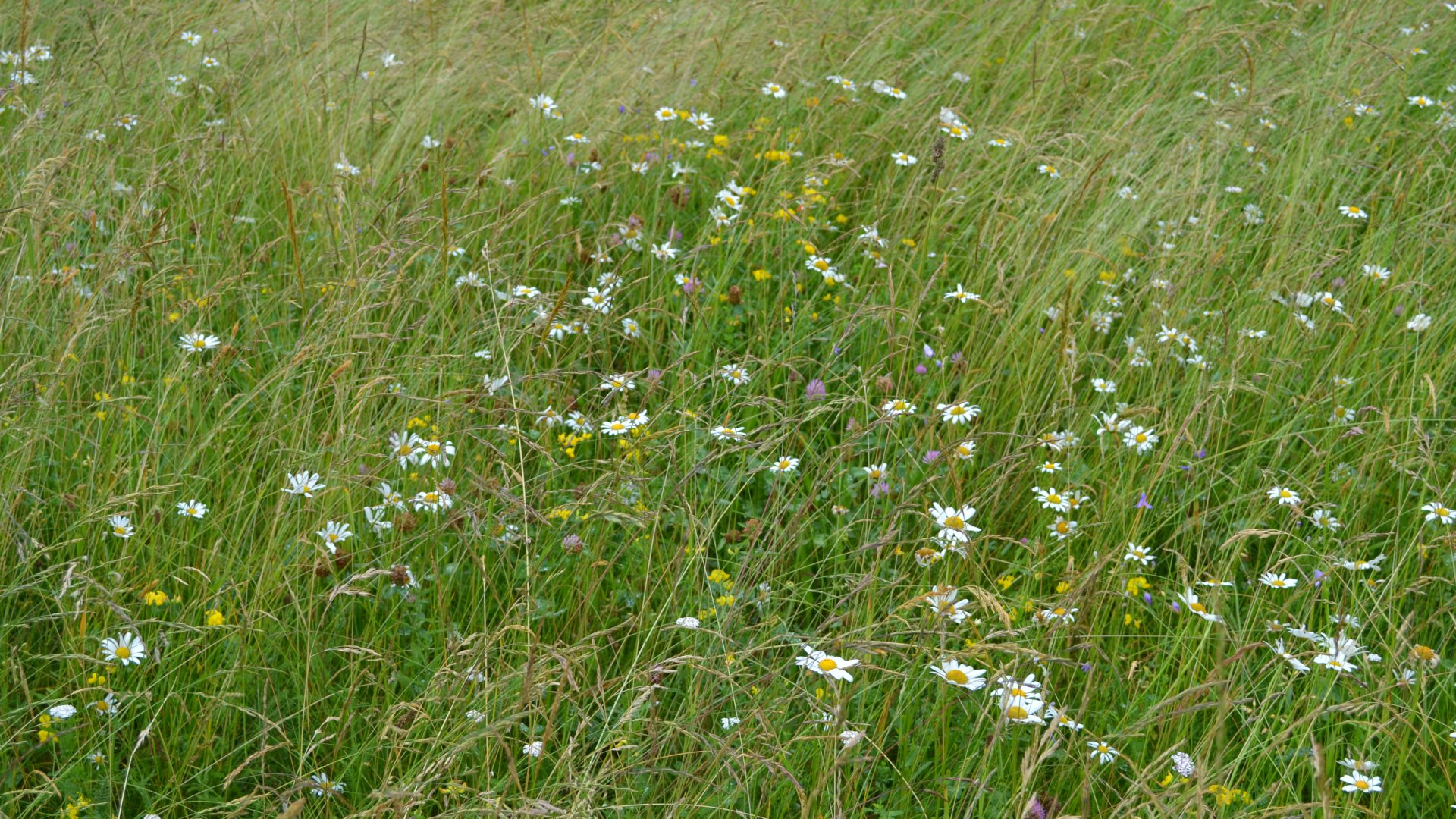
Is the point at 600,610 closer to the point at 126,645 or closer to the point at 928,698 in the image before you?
the point at 928,698

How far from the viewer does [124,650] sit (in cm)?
168

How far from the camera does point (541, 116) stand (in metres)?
3.32

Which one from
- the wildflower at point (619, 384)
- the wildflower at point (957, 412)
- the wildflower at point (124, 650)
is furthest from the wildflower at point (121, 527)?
the wildflower at point (957, 412)

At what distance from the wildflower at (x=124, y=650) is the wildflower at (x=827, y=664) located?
1018mm

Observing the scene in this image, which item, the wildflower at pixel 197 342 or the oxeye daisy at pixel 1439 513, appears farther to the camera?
the wildflower at pixel 197 342

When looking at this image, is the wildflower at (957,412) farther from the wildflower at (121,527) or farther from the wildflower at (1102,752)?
the wildflower at (121,527)

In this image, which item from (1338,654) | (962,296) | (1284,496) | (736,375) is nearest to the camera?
(1338,654)

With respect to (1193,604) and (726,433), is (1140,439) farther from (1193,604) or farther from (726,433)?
(726,433)

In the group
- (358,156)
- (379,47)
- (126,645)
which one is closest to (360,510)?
(126,645)

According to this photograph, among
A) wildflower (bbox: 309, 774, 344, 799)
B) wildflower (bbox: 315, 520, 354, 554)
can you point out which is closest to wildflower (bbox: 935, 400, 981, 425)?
wildflower (bbox: 315, 520, 354, 554)

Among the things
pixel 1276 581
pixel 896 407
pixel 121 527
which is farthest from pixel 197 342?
pixel 1276 581

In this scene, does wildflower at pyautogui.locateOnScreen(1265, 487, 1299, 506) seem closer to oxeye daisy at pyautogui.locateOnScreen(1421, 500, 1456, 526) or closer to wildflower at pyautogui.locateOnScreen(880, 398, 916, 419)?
oxeye daisy at pyautogui.locateOnScreen(1421, 500, 1456, 526)

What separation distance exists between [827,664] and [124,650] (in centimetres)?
110

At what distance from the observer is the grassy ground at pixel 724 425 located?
1.64 meters
